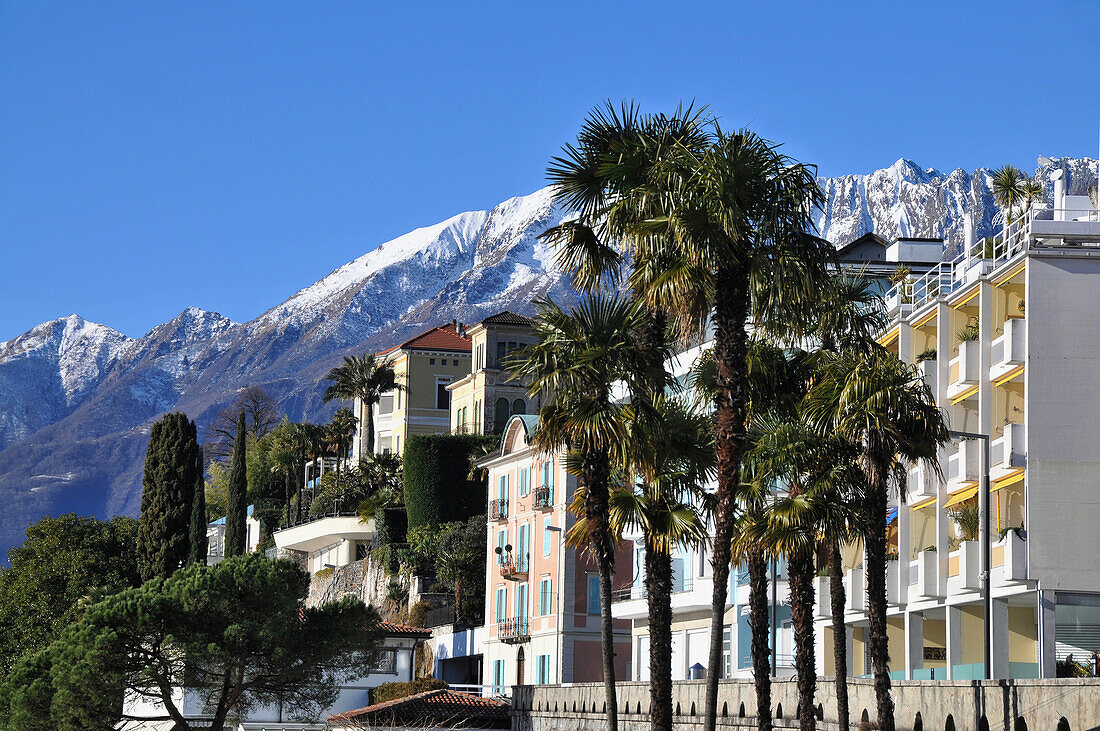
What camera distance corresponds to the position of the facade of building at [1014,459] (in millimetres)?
40188

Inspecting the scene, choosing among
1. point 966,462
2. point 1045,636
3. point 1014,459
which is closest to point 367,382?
point 966,462

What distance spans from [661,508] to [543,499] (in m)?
41.3

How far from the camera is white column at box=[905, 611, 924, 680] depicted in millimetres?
46594

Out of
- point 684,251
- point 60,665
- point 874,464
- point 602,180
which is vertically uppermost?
point 602,180

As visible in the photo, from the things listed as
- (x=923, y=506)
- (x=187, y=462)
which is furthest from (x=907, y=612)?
(x=187, y=462)

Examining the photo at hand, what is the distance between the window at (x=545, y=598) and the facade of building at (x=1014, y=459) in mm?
23102

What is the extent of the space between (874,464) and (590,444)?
577cm

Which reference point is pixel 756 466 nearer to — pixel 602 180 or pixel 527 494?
pixel 602 180

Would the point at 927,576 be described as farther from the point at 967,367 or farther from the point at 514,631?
the point at 514,631

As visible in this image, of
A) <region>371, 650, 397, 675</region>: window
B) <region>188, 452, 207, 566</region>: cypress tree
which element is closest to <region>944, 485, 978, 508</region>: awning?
<region>371, 650, 397, 675</region>: window

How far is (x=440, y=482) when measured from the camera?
93938 millimetres

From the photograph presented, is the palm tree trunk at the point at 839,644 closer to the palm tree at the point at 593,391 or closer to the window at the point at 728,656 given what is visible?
the palm tree at the point at 593,391

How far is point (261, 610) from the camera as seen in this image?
48406mm

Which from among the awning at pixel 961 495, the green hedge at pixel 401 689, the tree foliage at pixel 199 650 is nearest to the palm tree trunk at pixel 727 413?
the awning at pixel 961 495
